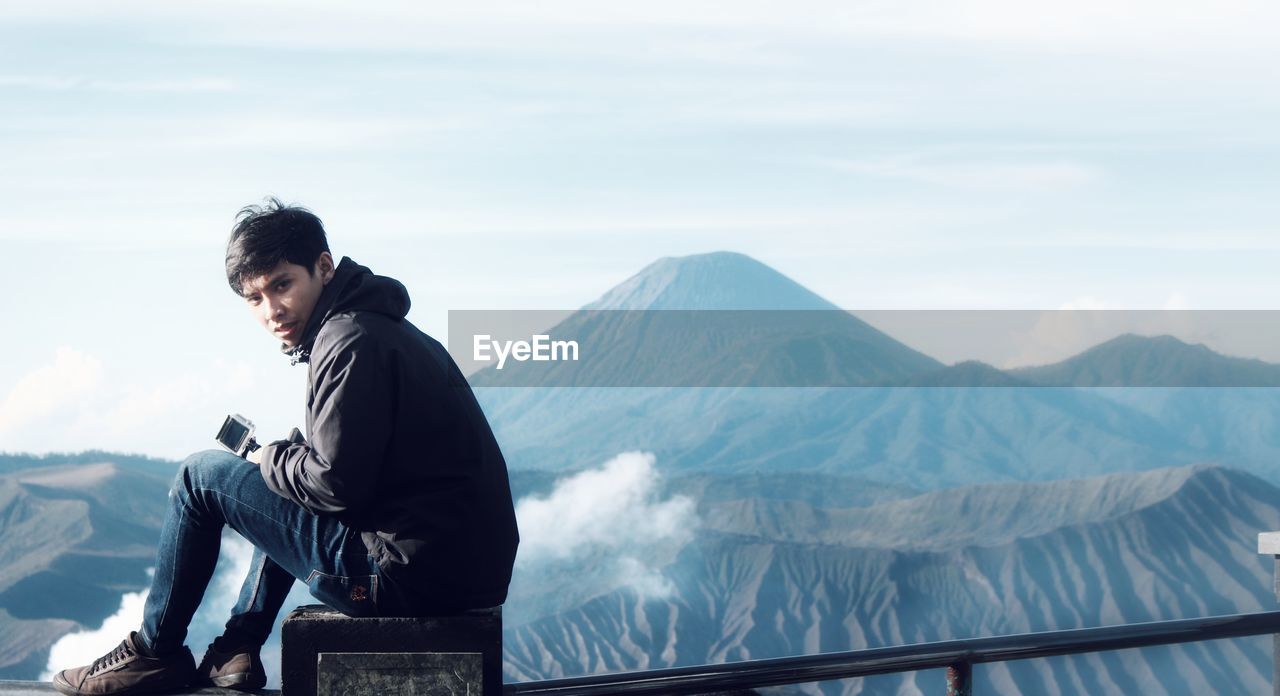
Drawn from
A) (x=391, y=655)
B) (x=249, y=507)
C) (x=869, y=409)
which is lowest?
(x=391, y=655)

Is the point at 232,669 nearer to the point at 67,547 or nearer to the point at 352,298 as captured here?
the point at 352,298

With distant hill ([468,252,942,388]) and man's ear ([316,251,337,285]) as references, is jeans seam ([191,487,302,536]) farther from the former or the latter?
distant hill ([468,252,942,388])

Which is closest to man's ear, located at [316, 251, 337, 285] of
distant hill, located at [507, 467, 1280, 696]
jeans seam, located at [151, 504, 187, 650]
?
jeans seam, located at [151, 504, 187, 650]

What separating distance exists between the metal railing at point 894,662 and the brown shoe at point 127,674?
74cm

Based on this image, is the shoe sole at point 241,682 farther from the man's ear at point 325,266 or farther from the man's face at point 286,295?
the man's ear at point 325,266

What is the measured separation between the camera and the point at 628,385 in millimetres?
172500

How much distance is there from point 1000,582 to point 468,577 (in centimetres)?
13494

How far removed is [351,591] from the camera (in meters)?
2.53

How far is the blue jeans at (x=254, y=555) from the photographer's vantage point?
2535 mm

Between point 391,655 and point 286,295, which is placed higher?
point 286,295

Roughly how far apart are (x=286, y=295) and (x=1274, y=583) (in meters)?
3.01

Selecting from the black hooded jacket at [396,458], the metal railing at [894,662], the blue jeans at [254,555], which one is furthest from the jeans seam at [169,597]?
the metal railing at [894,662]

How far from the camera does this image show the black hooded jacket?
242 centimetres

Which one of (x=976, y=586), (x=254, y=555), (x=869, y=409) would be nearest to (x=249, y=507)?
(x=254, y=555)
